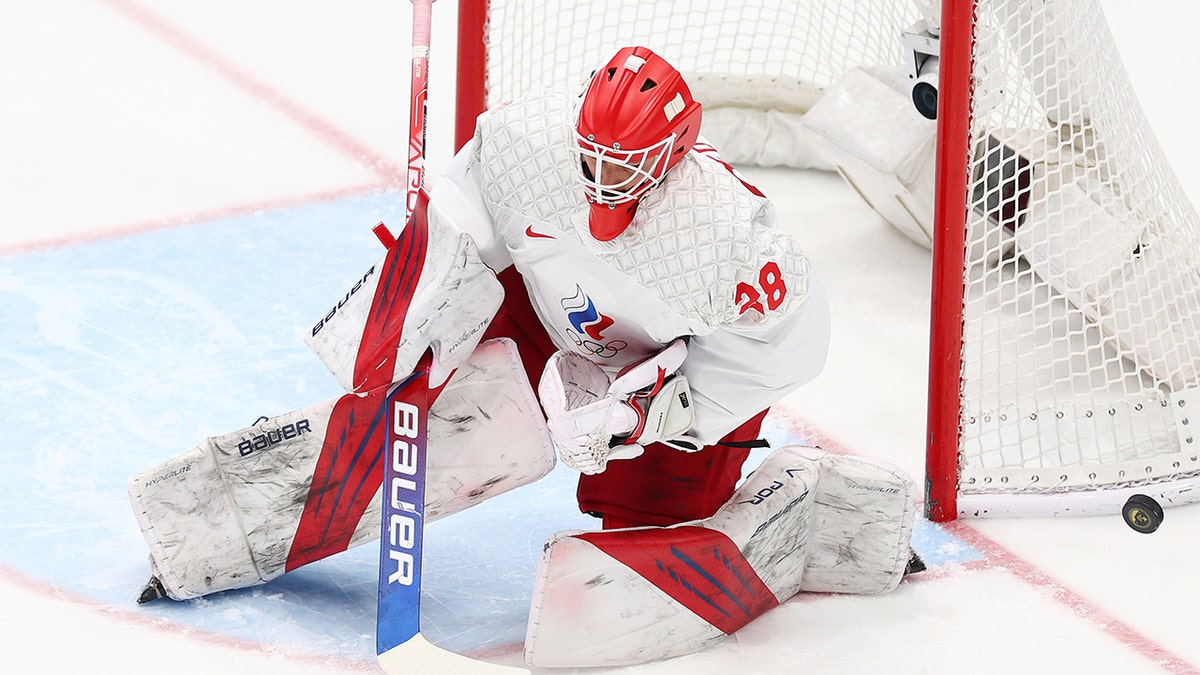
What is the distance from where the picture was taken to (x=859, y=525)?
3.00 m

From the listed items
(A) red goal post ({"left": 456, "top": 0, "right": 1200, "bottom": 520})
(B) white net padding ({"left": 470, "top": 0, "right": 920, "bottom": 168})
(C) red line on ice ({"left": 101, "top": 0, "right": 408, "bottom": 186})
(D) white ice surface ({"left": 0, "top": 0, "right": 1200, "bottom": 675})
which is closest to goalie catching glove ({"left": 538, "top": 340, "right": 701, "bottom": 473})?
(D) white ice surface ({"left": 0, "top": 0, "right": 1200, "bottom": 675})

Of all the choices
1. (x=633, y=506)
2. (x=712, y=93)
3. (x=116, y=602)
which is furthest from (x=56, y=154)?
(x=633, y=506)

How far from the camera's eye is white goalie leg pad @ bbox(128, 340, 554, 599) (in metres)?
2.85

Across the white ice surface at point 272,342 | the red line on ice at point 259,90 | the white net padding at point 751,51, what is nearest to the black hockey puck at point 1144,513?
the white ice surface at point 272,342

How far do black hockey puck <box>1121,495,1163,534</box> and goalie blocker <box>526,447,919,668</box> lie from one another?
0.40 meters

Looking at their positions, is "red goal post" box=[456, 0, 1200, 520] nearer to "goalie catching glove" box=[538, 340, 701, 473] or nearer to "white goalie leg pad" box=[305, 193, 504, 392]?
"goalie catching glove" box=[538, 340, 701, 473]

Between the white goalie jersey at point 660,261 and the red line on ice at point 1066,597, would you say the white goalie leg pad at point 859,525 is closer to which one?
the red line on ice at point 1066,597

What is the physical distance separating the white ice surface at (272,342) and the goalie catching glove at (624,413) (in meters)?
0.39

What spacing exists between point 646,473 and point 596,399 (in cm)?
21

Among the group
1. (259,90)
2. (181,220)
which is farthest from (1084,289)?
(259,90)

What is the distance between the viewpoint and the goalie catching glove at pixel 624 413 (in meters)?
2.61

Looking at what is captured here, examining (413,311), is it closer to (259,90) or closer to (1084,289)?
(1084,289)

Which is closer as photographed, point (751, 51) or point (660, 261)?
point (660, 261)

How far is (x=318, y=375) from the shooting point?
372 centimetres
